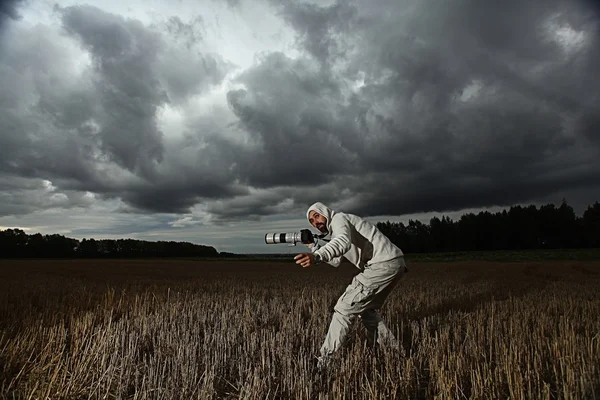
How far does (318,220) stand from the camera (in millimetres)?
5297

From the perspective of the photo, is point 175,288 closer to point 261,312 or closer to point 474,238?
point 261,312

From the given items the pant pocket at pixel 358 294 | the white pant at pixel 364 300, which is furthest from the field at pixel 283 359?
the pant pocket at pixel 358 294

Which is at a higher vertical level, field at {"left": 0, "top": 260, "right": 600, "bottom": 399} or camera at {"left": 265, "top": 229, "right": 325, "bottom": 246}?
camera at {"left": 265, "top": 229, "right": 325, "bottom": 246}

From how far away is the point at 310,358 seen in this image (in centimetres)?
512

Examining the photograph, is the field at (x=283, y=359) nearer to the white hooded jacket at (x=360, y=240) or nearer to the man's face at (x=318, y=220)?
the white hooded jacket at (x=360, y=240)

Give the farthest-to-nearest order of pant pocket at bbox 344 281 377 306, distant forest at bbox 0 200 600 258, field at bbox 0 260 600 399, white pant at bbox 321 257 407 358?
distant forest at bbox 0 200 600 258 < pant pocket at bbox 344 281 377 306 < white pant at bbox 321 257 407 358 < field at bbox 0 260 600 399

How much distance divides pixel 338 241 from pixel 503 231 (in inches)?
3134

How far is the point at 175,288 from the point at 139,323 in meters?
7.21

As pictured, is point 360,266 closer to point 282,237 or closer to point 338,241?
point 338,241

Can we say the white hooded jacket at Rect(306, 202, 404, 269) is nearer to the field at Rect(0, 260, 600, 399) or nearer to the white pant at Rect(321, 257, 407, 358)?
the white pant at Rect(321, 257, 407, 358)

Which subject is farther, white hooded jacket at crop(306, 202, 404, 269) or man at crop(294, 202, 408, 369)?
white hooded jacket at crop(306, 202, 404, 269)

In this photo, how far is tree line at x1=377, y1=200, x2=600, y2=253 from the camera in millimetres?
69312

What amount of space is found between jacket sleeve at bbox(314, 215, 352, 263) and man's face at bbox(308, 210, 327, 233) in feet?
0.52

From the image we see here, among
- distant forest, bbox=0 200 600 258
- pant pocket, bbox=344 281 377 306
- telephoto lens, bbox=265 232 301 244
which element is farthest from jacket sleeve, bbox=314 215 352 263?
distant forest, bbox=0 200 600 258
